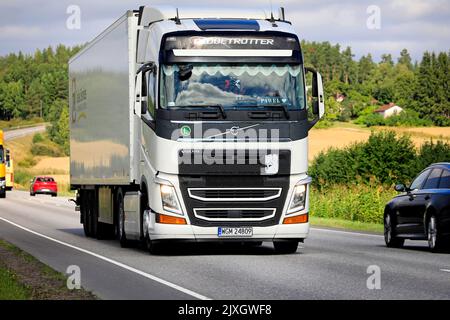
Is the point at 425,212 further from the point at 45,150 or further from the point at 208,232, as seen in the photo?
the point at 45,150

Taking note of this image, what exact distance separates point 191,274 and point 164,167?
3518mm

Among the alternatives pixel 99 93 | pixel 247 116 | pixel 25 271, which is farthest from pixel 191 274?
pixel 99 93

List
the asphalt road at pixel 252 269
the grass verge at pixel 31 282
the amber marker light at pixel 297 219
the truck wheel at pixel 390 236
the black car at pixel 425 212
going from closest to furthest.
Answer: the grass verge at pixel 31 282
the asphalt road at pixel 252 269
the amber marker light at pixel 297 219
the black car at pixel 425 212
the truck wheel at pixel 390 236

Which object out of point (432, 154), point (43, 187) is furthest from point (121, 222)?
point (43, 187)

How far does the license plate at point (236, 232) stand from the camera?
19.9 m

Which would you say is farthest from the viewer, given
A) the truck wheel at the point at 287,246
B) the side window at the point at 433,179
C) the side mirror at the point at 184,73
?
the side window at the point at 433,179

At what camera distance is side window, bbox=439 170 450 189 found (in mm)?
21595

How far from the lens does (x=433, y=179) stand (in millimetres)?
22312

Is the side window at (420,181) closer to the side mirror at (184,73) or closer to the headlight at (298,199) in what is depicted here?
the headlight at (298,199)

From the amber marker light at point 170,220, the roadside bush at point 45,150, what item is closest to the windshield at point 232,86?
the amber marker light at point 170,220

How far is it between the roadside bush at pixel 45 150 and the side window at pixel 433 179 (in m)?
149

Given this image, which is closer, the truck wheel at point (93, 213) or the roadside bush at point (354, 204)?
the truck wheel at point (93, 213)

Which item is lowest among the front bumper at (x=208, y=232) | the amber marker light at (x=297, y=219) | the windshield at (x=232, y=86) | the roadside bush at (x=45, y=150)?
the roadside bush at (x=45, y=150)
